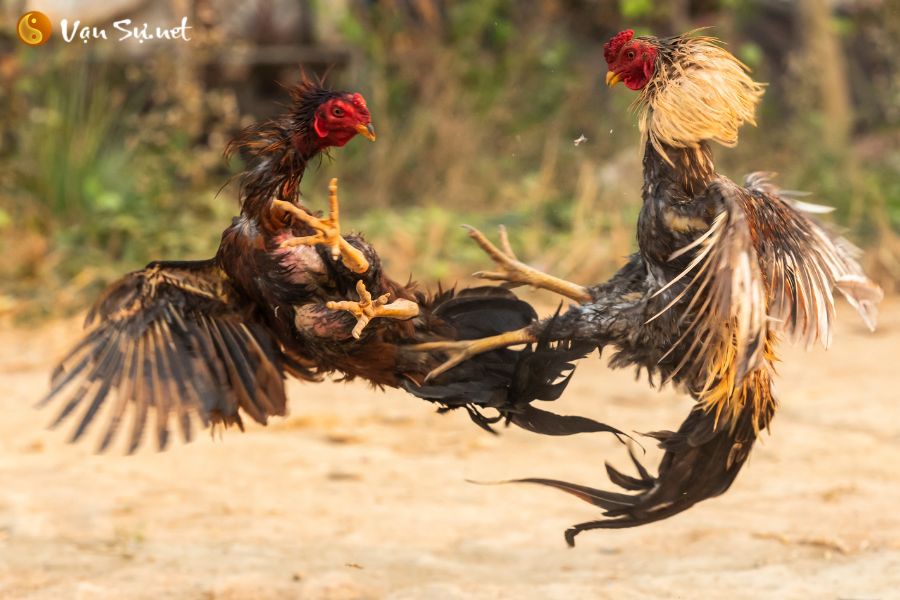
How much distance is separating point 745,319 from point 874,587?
1.39m

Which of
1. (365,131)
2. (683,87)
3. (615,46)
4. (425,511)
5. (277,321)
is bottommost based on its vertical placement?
(425,511)

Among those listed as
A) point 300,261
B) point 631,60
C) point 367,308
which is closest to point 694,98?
point 631,60

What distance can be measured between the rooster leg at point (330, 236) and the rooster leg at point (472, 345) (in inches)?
12.9

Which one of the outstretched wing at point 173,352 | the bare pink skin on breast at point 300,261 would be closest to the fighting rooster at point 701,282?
the bare pink skin on breast at point 300,261

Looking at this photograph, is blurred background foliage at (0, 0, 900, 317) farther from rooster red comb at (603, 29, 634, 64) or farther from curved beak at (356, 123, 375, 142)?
rooster red comb at (603, 29, 634, 64)

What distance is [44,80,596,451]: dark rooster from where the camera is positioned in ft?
10.2

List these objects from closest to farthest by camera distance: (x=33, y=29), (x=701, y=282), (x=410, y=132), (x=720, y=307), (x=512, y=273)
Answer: (x=720, y=307) → (x=701, y=282) → (x=512, y=273) → (x=33, y=29) → (x=410, y=132)

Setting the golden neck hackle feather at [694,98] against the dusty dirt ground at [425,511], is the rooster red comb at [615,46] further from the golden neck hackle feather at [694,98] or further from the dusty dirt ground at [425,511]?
the dusty dirt ground at [425,511]

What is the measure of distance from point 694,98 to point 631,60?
0.22 metres

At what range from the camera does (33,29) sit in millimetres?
7785

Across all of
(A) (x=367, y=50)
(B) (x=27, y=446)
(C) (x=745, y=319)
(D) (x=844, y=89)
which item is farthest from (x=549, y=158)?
(C) (x=745, y=319)

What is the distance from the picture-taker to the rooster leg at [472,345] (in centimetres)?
324

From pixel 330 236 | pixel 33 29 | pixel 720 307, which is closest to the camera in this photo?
pixel 720 307

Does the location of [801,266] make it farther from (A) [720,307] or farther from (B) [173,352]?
(B) [173,352]
